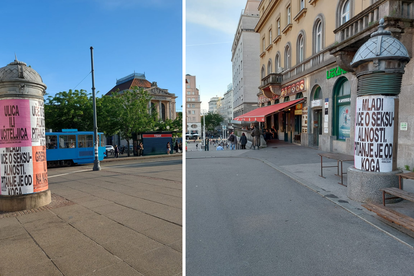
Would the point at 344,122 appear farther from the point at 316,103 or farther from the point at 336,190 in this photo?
the point at 336,190

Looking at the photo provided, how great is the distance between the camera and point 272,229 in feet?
14.5

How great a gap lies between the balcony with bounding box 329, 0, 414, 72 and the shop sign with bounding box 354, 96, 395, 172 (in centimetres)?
504

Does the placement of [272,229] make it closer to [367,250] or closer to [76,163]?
[367,250]

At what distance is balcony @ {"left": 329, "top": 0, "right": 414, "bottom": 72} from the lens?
30.7 ft

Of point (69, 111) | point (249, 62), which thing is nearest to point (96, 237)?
point (69, 111)

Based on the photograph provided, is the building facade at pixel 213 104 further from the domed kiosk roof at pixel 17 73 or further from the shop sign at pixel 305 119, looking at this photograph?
the domed kiosk roof at pixel 17 73

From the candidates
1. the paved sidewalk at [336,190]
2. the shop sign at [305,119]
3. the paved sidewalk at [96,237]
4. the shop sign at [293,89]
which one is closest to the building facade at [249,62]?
the shop sign at [293,89]

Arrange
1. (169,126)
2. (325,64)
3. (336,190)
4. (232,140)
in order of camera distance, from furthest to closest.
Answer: (169,126)
(232,140)
(325,64)
(336,190)

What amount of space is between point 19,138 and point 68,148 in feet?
48.8

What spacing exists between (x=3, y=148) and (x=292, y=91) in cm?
1803

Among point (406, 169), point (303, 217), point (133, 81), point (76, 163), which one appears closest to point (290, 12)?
point (406, 169)

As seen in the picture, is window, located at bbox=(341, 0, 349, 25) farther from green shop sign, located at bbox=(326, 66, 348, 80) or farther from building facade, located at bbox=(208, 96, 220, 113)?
building facade, located at bbox=(208, 96, 220, 113)

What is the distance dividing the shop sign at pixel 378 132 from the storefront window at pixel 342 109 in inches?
342

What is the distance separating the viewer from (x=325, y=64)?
617 inches
